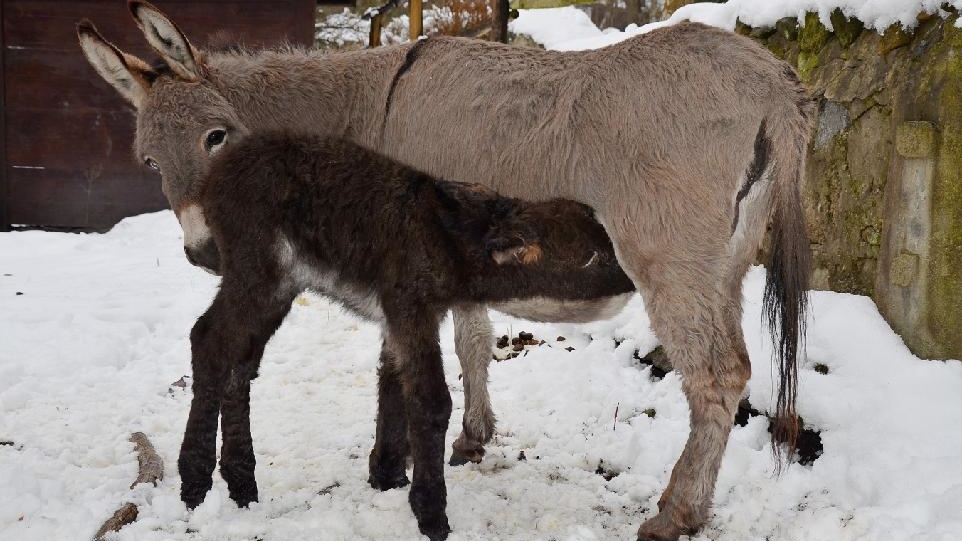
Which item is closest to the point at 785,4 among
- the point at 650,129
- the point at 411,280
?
the point at 650,129

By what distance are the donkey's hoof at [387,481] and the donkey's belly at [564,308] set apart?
2.92ft

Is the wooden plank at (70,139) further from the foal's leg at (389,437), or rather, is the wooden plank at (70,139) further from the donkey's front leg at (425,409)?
the donkey's front leg at (425,409)

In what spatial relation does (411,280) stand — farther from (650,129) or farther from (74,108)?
(74,108)

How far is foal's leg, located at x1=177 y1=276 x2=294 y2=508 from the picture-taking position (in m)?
3.44

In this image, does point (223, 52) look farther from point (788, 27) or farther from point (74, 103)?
point (74, 103)

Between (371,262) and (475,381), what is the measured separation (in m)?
1.12

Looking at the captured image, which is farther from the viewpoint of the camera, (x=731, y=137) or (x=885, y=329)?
(x=885, y=329)

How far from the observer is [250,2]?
8.55 metres

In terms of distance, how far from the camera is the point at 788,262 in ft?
11.5

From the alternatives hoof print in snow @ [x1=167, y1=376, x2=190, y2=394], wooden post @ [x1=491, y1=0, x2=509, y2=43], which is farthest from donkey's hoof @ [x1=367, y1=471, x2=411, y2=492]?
wooden post @ [x1=491, y1=0, x2=509, y2=43]

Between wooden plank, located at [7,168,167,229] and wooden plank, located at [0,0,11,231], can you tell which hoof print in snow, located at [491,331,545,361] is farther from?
wooden plank, located at [0,0,11,231]

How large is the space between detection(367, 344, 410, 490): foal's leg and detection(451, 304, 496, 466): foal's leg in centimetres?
54

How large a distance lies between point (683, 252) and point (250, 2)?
669cm

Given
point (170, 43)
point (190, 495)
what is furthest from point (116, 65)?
point (190, 495)
